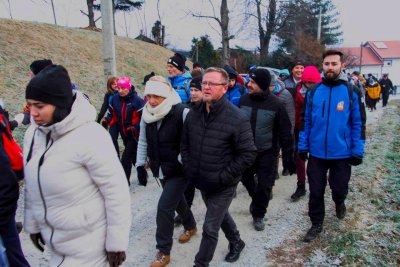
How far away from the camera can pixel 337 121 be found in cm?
425

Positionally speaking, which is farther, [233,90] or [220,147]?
[233,90]

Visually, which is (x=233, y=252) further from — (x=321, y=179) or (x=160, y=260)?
(x=321, y=179)

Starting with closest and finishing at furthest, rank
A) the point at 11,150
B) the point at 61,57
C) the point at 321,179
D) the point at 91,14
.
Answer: the point at 11,150, the point at 321,179, the point at 61,57, the point at 91,14

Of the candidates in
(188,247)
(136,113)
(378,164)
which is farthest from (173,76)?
(378,164)

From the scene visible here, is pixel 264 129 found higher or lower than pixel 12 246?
higher

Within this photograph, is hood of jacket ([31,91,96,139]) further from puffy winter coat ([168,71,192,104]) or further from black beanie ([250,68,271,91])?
puffy winter coat ([168,71,192,104])

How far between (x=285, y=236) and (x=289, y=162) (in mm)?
1021

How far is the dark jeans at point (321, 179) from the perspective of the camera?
4391mm

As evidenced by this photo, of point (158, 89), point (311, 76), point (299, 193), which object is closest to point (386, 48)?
point (311, 76)

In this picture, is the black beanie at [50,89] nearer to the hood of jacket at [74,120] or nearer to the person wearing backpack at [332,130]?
the hood of jacket at [74,120]

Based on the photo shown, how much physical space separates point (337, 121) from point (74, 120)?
3070 mm

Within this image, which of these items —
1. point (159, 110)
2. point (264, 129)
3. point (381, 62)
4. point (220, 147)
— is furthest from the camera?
point (381, 62)

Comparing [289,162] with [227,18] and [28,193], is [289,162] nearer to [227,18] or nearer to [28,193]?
[28,193]

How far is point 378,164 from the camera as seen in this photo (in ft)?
25.3
